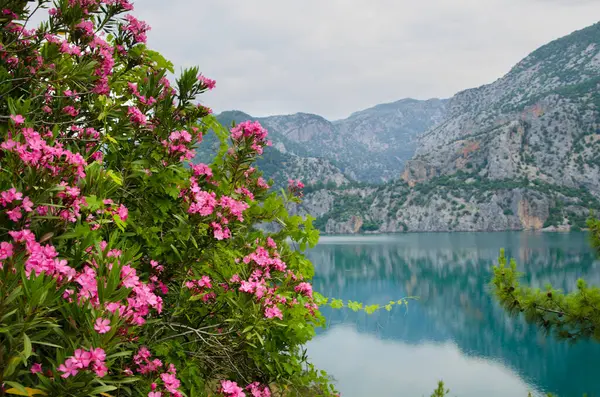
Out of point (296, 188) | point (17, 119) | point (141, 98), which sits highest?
point (141, 98)

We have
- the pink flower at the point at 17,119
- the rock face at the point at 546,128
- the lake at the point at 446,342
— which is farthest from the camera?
the rock face at the point at 546,128

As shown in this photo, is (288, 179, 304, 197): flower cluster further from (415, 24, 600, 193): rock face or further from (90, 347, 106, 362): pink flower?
(415, 24, 600, 193): rock face

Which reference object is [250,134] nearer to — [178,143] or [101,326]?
[178,143]

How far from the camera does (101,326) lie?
1367 millimetres

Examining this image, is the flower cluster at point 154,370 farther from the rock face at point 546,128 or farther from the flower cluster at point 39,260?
the rock face at point 546,128

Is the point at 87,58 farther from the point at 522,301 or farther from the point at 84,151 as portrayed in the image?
the point at 522,301

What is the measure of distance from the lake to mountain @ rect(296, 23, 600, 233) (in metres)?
52.9

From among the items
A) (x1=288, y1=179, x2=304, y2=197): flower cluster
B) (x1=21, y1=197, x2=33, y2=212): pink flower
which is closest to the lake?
(x1=288, y1=179, x2=304, y2=197): flower cluster

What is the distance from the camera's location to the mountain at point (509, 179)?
9438cm

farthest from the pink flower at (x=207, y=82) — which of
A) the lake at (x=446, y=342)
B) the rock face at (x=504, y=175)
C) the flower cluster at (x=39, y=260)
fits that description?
the rock face at (x=504, y=175)

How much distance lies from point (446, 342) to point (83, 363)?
2613 centimetres

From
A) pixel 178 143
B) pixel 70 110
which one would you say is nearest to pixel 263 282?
pixel 178 143

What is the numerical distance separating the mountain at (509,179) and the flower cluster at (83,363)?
308 ft

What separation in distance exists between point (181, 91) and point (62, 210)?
1.36 m
